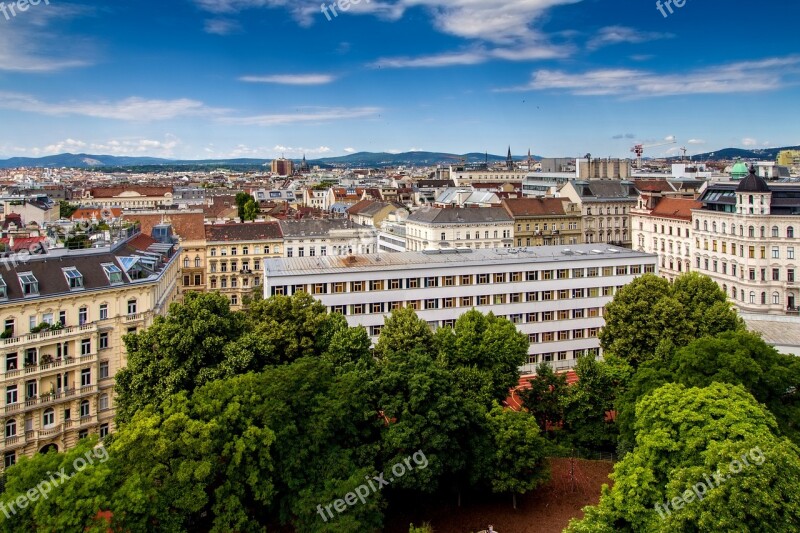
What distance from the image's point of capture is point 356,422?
38.3m

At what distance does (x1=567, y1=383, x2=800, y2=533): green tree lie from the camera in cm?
2634

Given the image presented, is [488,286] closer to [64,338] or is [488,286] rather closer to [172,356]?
[172,356]

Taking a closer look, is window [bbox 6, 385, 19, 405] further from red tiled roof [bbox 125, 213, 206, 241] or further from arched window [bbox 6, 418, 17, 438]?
red tiled roof [bbox 125, 213, 206, 241]

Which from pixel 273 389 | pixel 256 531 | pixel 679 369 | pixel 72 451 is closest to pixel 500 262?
pixel 679 369

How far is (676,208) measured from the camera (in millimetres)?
100688

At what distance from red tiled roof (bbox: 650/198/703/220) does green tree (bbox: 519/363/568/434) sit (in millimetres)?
54832

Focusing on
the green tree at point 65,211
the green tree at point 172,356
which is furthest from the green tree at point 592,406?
the green tree at point 65,211

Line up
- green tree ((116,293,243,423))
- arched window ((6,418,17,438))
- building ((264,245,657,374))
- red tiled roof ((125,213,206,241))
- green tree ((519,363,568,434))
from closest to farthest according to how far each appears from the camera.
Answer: green tree ((116,293,243,423)) < arched window ((6,418,17,438)) < green tree ((519,363,568,434)) < building ((264,245,657,374)) < red tiled roof ((125,213,206,241))

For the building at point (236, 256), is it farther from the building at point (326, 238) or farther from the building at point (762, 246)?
the building at point (762, 246)

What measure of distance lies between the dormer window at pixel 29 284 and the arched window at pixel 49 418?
8.28 m

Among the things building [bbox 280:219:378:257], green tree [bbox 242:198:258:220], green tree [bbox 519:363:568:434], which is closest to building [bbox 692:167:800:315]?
green tree [bbox 519:363:568:434]

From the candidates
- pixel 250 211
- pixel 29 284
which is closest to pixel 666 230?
pixel 29 284

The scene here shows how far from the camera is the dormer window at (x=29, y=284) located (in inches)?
1925

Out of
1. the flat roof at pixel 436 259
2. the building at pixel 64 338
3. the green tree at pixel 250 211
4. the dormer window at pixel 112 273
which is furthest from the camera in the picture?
the green tree at pixel 250 211
